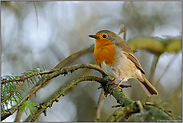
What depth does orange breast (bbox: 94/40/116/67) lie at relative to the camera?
5.26ft

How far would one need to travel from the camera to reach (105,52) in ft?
5.32

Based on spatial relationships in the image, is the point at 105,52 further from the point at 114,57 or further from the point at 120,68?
the point at 120,68

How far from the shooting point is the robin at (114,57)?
5.28 feet

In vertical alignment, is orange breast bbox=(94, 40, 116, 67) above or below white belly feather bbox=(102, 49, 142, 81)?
above

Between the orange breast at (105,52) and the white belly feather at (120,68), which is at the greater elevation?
the orange breast at (105,52)

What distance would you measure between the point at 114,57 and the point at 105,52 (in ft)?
0.33

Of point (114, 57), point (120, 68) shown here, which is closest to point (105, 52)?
point (114, 57)

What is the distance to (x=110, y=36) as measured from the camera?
173cm

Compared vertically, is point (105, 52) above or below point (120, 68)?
above

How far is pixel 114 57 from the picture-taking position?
1.62 metres

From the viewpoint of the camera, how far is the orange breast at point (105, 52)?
1.60m

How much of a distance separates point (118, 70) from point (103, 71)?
0.16 m

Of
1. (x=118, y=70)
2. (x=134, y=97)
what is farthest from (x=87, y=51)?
(x=134, y=97)

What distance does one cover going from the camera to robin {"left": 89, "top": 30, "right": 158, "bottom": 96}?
1610mm
